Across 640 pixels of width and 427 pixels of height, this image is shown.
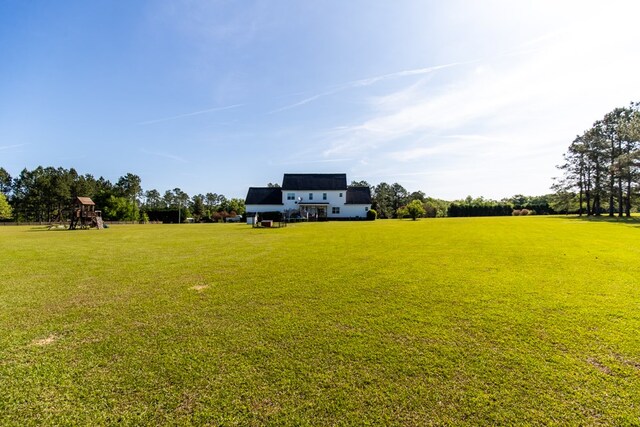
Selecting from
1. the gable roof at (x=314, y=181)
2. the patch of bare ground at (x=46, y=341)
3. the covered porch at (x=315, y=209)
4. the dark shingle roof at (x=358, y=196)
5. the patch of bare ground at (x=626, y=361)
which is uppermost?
the gable roof at (x=314, y=181)

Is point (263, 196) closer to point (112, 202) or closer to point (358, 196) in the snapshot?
point (358, 196)

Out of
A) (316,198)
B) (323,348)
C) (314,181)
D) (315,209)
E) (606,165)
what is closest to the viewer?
(323,348)

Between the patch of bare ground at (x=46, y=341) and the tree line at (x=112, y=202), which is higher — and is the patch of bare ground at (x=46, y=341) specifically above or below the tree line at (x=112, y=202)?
below

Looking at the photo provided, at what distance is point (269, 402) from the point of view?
2.55 metres

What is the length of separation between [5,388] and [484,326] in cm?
561

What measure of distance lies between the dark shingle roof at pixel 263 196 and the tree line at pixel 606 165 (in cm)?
3979

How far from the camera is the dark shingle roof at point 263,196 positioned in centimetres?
4459

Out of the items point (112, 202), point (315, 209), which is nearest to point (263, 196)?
point (315, 209)

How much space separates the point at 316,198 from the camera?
44531 mm

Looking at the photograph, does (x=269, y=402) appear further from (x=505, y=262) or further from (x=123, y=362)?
(x=505, y=262)

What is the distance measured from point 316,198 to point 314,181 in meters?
3.00

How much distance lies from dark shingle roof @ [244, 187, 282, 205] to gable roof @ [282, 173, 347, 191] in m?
2.26

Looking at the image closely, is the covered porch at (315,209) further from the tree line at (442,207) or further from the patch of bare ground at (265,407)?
the patch of bare ground at (265,407)

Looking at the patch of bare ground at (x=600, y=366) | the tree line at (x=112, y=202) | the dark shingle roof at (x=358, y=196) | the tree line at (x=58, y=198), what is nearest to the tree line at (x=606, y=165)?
the tree line at (x=112, y=202)
